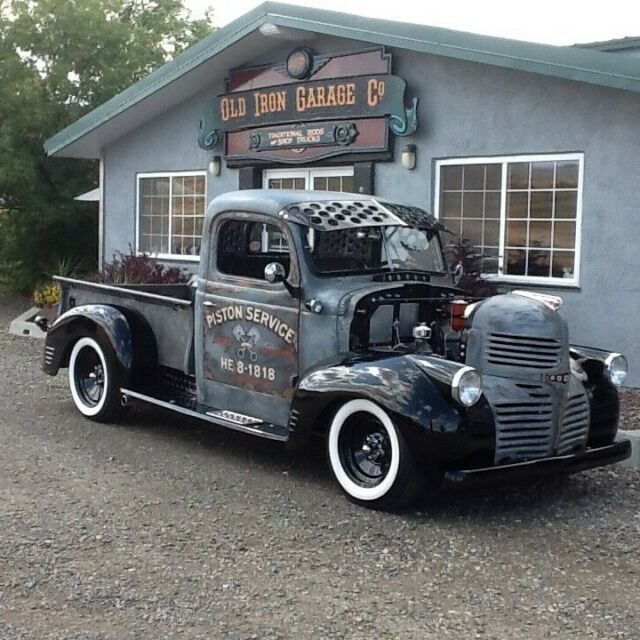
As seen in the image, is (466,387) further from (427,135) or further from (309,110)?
(309,110)

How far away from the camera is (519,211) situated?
10125 mm

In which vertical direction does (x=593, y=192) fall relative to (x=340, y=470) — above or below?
above

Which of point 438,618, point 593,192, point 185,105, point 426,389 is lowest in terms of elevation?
point 438,618

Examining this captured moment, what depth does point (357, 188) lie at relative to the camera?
1152 centimetres

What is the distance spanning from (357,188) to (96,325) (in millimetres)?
4611

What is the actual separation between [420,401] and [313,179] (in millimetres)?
7285

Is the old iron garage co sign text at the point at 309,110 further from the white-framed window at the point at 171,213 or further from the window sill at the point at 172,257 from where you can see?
the window sill at the point at 172,257

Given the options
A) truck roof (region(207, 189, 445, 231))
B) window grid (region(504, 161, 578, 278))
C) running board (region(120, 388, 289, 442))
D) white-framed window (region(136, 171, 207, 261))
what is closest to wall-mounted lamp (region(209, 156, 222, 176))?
white-framed window (region(136, 171, 207, 261))

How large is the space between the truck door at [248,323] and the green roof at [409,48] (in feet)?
11.7

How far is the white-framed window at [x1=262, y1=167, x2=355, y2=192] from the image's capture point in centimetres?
1193

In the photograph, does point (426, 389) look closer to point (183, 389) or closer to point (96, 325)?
point (183, 389)

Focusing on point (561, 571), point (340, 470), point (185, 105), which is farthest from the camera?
point (185, 105)

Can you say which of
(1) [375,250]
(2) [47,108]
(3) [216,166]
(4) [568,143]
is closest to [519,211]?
(4) [568,143]

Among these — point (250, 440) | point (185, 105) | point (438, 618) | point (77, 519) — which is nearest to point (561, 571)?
point (438, 618)
